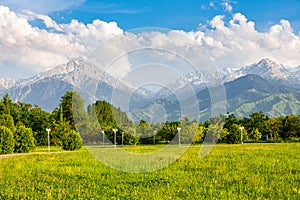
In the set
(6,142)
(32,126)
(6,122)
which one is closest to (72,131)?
(6,142)

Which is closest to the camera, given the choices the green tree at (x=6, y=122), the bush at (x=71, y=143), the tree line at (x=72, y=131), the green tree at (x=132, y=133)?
the green tree at (x=132, y=133)

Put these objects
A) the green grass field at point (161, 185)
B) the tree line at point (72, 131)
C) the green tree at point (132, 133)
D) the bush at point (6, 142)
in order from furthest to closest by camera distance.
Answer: the bush at point (6, 142) < the tree line at point (72, 131) < the green tree at point (132, 133) < the green grass field at point (161, 185)

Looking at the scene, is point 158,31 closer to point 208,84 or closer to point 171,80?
point 171,80

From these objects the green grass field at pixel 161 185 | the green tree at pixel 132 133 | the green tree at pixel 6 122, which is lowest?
the green grass field at pixel 161 185

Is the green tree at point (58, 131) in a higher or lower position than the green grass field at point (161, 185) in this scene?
higher

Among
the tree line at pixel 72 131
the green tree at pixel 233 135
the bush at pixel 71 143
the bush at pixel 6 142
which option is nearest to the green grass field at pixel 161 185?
the tree line at pixel 72 131

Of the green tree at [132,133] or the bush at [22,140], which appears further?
the bush at [22,140]

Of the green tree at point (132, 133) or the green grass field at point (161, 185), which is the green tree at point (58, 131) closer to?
the green tree at point (132, 133)

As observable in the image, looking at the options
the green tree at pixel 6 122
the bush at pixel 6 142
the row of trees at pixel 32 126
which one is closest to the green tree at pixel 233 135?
the row of trees at pixel 32 126

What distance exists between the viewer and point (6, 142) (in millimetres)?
32469

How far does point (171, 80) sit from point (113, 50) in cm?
222

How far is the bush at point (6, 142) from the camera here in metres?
32.3

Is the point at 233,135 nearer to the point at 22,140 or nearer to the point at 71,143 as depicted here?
the point at 71,143

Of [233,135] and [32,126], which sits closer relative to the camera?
[233,135]
